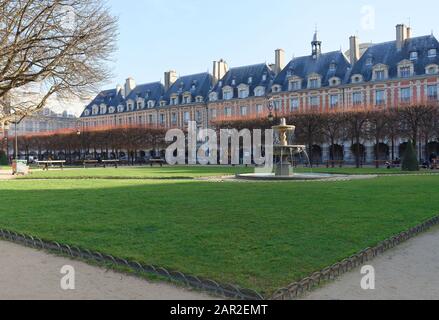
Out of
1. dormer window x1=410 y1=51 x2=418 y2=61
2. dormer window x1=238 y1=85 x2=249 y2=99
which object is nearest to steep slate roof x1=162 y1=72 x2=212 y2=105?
dormer window x1=238 y1=85 x2=249 y2=99

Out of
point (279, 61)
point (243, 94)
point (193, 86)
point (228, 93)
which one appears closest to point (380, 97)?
point (279, 61)

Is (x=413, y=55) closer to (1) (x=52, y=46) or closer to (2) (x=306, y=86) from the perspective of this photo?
(2) (x=306, y=86)

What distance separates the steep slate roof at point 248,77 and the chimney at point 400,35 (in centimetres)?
1547

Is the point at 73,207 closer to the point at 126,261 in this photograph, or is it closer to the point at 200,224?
the point at 200,224

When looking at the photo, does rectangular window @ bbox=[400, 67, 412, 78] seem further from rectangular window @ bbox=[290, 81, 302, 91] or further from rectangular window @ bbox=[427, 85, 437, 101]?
rectangular window @ bbox=[290, 81, 302, 91]

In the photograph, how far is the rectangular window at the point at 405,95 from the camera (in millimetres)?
44812

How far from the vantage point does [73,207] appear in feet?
32.6

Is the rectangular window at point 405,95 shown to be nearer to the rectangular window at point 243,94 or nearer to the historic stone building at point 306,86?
the historic stone building at point 306,86

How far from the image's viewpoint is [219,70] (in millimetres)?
62750

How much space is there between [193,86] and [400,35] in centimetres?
2933

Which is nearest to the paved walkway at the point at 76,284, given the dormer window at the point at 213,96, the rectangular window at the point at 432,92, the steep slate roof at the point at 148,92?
the rectangular window at the point at 432,92

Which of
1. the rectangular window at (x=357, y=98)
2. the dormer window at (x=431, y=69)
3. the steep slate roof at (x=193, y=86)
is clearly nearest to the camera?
the dormer window at (x=431, y=69)

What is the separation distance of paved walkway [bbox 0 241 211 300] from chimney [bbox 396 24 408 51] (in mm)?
47638

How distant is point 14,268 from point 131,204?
493 cm
